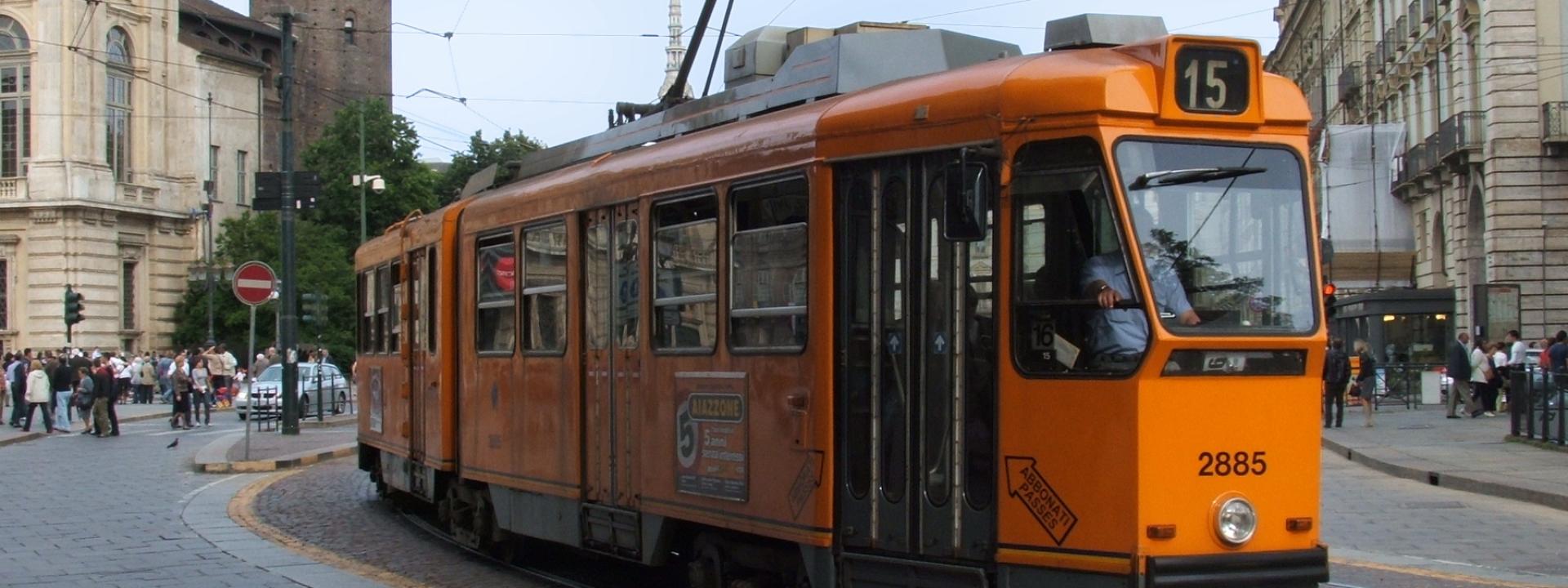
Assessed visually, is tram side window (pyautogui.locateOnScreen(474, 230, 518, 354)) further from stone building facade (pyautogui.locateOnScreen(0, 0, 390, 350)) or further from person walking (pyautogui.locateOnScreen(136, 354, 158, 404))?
stone building facade (pyautogui.locateOnScreen(0, 0, 390, 350))

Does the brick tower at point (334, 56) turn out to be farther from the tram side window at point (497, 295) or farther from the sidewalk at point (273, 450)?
the tram side window at point (497, 295)

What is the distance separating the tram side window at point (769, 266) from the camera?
8.26m

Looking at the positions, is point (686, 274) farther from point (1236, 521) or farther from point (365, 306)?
point (365, 306)

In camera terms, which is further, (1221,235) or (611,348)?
(611,348)

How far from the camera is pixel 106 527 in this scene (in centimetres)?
1434

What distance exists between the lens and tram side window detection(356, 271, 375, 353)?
55.7ft

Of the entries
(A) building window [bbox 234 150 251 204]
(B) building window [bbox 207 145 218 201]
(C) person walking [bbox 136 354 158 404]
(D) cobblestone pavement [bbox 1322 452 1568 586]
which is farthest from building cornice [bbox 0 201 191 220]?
(D) cobblestone pavement [bbox 1322 452 1568 586]

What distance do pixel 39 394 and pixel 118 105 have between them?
26368 millimetres

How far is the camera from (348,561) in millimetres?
12172

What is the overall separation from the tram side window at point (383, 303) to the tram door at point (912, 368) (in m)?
8.54

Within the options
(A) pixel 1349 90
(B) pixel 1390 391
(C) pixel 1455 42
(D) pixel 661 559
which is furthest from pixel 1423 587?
(A) pixel 1349 90

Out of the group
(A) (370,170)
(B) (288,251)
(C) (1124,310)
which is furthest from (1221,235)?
(A) (370,170)

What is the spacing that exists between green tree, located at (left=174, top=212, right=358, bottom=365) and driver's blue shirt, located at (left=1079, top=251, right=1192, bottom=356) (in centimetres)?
5346

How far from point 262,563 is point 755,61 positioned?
181 inches
